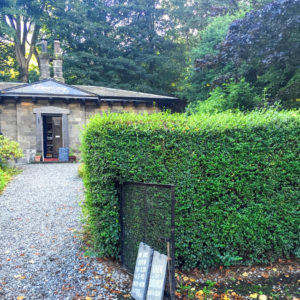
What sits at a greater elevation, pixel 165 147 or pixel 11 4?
pixel 11 4

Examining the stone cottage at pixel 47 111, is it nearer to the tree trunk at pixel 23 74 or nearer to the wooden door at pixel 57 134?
the wooden door at pixel 57 134

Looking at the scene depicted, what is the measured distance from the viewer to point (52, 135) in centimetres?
1469

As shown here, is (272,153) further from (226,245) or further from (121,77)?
(121,77)

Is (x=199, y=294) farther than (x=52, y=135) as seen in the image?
No

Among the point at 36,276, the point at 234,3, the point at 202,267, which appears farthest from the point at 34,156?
the point at 234,3

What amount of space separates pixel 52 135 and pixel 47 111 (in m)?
1.62

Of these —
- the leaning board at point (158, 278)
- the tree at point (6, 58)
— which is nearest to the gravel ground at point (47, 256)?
the leaning board at point (158, 278)

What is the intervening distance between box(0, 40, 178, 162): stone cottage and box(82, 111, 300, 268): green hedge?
413 inches

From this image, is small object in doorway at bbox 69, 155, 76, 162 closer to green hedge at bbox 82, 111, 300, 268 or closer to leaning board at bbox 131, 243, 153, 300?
green hedge at bbox 82, 111, 300, 268

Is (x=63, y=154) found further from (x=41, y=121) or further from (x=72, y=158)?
(x=41, y=121)

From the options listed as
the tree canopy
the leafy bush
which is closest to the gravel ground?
the leafy bush

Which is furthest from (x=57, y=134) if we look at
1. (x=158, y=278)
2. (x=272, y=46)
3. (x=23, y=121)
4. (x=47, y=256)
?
(x=158, y=278)

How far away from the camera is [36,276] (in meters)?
3.38

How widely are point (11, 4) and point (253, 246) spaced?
88.7 ft
